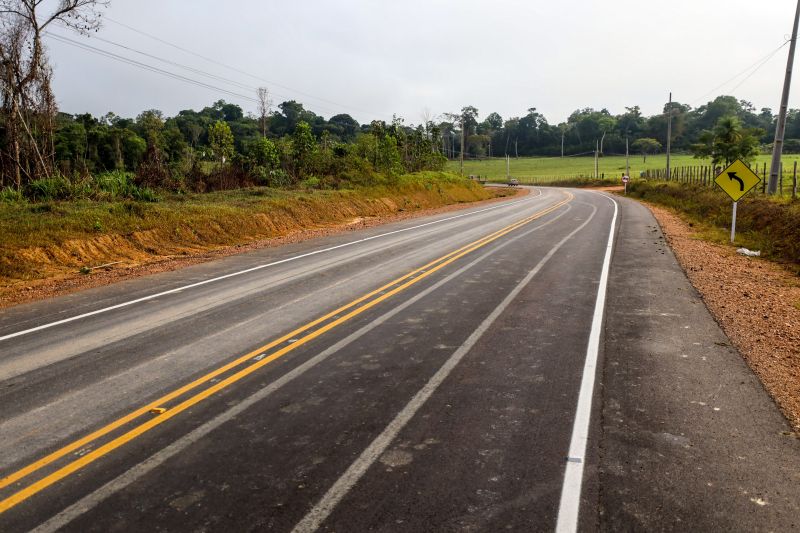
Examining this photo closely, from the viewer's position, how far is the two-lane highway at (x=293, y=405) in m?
3.87

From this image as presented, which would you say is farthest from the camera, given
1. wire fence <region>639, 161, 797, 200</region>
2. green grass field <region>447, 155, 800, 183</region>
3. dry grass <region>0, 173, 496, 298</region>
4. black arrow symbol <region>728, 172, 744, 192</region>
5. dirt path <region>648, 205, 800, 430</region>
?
green grass field <region>447, 155, 800, 183</region>

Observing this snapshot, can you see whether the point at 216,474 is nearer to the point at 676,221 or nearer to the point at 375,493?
the point at 375,493

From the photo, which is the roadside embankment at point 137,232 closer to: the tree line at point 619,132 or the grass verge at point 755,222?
the grass verge at point 755,222

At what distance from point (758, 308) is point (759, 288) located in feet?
6.98

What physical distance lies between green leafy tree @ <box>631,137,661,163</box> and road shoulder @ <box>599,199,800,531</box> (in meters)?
144

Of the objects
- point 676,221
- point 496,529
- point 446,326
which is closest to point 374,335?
point 446,326

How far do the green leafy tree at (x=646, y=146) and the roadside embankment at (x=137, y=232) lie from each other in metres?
132

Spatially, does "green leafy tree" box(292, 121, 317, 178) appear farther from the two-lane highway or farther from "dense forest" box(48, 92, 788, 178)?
the two-lane highway

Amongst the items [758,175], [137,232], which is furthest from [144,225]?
[758,175]

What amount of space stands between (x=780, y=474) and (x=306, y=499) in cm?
370

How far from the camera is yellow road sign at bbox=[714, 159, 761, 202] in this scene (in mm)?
17016

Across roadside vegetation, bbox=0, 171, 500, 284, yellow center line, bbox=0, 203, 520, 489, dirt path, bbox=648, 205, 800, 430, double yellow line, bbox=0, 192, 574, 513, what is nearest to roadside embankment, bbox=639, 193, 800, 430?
dirt path, bbox=648, 205, 800, 430

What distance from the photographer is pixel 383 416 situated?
5.23 metres

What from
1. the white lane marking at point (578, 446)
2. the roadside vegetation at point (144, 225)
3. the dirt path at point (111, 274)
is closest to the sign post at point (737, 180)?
the white lane marking at point (578, 446)
